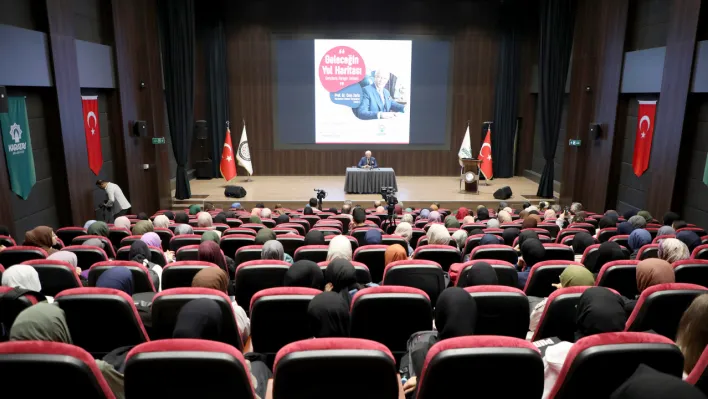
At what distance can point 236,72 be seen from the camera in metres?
14.3

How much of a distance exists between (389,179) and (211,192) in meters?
4.49

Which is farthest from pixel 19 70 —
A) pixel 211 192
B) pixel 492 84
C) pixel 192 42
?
pixel 492 84

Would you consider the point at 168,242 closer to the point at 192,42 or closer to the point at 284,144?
the point at 192,42

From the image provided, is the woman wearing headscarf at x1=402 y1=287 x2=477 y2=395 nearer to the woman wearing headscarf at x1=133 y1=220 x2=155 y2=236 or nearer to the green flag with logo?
the woman wearing headscarf at x1=133 y1=220 x2=155 y2=236

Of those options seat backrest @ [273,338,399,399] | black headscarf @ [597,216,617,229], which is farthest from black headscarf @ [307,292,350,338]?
black headscarf @ [597,216,617,229]

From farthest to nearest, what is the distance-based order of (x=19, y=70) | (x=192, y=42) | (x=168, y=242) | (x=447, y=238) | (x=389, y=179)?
(x=389, y=179) → (x=192, y=42) → (x=19, y=70) → (x=168, y=242) → (x=447, y=238)

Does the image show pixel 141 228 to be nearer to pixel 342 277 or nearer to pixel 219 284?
pixel 219 284

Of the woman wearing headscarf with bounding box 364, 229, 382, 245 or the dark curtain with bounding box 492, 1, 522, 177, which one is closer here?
the woman wearing headscarf with bounding box 364, 229, 382, 245

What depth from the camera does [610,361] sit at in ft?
6.25

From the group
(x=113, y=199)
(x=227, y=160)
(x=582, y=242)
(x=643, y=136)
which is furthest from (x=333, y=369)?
(x=227, y=160)

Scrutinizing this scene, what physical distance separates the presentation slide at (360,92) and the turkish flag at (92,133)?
5983mm

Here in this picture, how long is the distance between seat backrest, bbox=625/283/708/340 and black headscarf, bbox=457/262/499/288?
2.93 feet

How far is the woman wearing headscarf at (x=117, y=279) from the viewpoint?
11.3ft

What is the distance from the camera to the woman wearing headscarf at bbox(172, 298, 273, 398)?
8.07 ft
